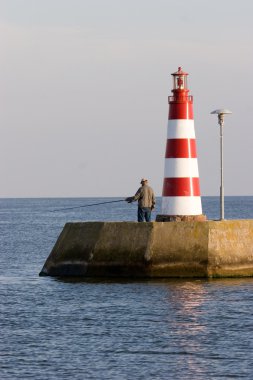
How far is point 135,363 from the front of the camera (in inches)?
653

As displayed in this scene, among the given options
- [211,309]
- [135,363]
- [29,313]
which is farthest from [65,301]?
[135,363]

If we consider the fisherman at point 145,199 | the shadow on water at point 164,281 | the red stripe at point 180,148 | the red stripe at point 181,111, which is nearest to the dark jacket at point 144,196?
the fisherman at point 145,199

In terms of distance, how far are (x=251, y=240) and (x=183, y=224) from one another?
1649 mm

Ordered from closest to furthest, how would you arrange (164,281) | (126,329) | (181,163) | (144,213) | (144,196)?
(126,329) < (164,281) < (181,163) < (144,196) < (144,213)

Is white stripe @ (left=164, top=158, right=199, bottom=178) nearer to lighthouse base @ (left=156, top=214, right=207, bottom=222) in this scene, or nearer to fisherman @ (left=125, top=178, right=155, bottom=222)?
lighthouse base @ (left=156, top=214, right=207, bottom=222)

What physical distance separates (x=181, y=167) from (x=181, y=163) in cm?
9

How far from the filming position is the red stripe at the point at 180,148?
25.5m

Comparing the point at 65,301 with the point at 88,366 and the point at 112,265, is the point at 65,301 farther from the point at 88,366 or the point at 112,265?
the point at 88,366

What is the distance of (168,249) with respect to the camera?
2462cm

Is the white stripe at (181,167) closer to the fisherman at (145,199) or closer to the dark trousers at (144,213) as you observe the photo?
the fisherman at (145,199)

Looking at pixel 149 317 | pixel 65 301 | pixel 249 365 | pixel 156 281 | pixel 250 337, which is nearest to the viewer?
pixel 249 365

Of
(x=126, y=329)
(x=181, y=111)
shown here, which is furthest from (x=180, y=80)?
(x=126, y=329)

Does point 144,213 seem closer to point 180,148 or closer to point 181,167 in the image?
point 181,167

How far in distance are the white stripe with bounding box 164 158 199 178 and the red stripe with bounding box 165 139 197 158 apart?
0.09 m
